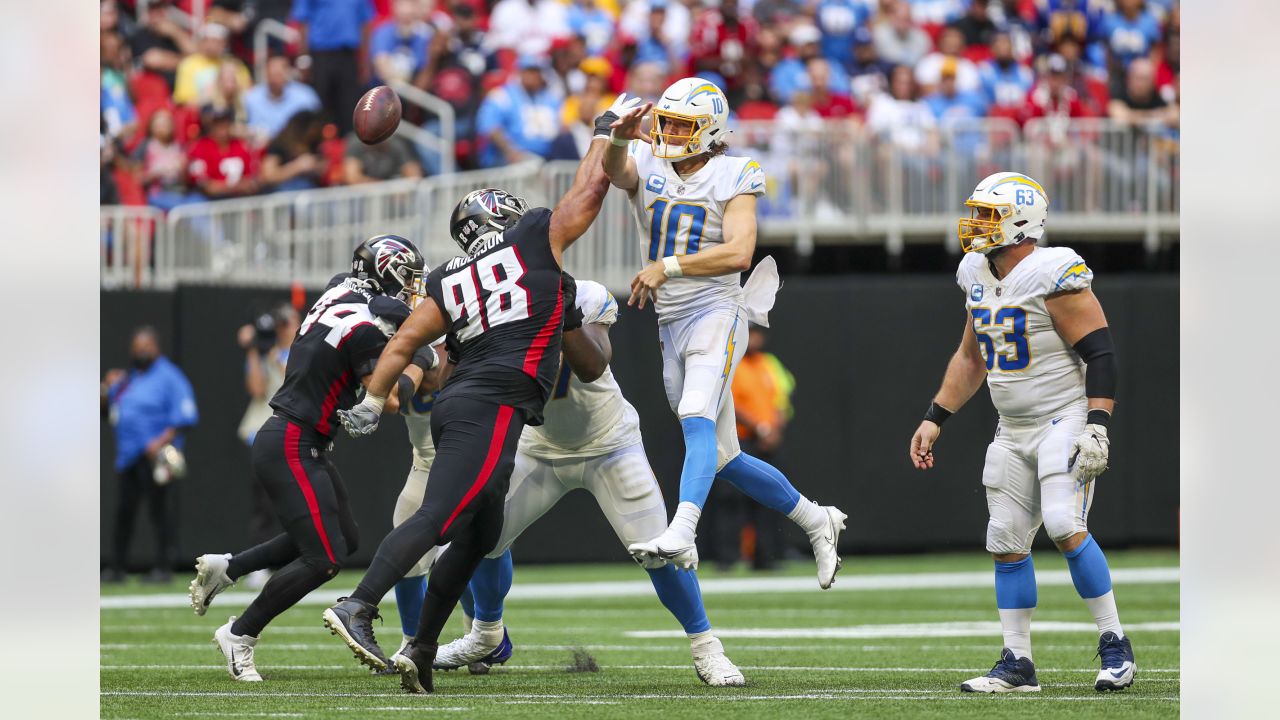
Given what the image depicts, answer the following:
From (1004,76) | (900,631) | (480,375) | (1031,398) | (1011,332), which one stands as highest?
(1004,76)

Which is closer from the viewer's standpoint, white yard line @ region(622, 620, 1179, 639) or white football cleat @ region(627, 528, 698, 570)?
white football cleat @ region(627, 528, 698, 570)

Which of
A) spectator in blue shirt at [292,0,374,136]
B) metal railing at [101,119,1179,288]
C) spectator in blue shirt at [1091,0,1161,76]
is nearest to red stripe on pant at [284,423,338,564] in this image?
metal railing at [101,119,1179,288]

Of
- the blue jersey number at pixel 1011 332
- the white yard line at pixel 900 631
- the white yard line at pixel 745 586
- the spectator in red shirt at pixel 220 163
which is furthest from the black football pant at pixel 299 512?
the spectator in red shirt at pixel 220 163

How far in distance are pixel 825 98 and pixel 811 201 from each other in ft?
4.92

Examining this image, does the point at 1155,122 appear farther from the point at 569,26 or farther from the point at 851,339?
the point at 569,26

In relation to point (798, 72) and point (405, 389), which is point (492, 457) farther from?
point (798, 72)

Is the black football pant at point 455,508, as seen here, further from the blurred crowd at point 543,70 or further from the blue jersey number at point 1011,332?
the blurred crowd at point 543,70

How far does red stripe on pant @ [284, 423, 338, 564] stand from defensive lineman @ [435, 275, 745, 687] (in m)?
0.72

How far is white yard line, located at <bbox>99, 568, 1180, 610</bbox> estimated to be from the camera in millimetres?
12109

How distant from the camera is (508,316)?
20.2 ft

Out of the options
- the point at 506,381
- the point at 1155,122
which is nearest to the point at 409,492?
the point at 506,381

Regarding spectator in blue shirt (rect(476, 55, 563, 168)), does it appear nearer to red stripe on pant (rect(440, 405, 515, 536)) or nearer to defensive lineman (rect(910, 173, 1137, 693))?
defensive lineman (rect(910, 173, 1137, 693))

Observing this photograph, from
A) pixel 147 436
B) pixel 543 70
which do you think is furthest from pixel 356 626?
pixel 543 70

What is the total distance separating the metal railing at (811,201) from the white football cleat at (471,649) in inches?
292
